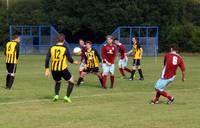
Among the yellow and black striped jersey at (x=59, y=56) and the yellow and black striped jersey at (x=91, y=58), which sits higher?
the yellow and black striped jersey at (x=59, y=56)

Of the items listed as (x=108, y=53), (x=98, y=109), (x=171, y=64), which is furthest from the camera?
(x=108, y=53)

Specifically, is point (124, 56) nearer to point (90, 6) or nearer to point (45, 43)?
point (45, 43)

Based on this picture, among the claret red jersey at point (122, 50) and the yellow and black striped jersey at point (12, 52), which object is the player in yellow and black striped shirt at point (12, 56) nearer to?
the yellow and black striped jersey at point (12, 52)

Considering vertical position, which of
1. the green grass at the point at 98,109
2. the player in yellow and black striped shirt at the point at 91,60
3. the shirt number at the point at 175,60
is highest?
the shirt number at the point at 175,60

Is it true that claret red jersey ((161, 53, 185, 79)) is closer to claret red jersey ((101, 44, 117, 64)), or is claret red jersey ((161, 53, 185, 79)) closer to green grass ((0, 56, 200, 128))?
green grass ((0, 56, 200, 128))

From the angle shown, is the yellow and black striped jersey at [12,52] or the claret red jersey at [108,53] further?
the claret red jersey at [108,53]

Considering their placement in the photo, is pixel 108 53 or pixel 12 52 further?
pixel 108 53

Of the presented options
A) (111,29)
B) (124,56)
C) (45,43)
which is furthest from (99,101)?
(111,29)

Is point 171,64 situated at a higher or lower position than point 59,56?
lower

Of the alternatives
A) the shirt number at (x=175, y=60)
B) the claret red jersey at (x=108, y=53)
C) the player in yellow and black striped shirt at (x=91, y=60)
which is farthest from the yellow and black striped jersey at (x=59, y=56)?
the player in yellow and black striped shirt at (x=91, y=60)

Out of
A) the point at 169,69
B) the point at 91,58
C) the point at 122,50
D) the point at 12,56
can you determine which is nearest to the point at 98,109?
the point at 169,69

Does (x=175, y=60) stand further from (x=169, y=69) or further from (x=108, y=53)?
(x=108, y=53)

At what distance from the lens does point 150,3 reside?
8244 cm

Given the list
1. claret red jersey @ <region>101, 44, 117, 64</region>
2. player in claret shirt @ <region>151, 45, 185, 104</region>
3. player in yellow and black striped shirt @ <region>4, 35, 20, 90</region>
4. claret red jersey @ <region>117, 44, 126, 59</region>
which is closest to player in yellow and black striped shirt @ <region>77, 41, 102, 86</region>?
claret red jersey @ <region>101, 44, 117, 64</region>
